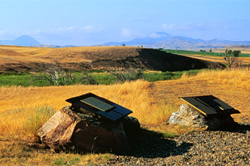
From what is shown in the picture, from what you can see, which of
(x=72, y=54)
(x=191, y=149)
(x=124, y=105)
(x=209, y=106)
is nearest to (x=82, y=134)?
(x=191, y=149)

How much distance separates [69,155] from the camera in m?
6.15

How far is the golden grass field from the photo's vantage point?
6.00 m

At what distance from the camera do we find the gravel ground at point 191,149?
5.81m

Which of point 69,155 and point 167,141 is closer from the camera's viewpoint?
point 69,155

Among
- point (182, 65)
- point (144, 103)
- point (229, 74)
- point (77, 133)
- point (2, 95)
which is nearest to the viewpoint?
point (77, 133)

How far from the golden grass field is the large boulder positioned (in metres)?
0.23

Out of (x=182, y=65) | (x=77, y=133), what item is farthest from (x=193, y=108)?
(x=182, y=65)

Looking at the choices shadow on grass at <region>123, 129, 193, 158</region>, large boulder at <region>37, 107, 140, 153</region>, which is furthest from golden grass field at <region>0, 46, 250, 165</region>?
shadow on grass at <region>123, 129, 193, 158</region>

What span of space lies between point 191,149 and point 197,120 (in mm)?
1849

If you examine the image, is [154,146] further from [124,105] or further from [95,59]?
[95,59]

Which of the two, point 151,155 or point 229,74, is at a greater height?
point 229,74

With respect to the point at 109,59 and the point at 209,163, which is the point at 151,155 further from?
the point at 109,59

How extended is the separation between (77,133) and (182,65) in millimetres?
75826

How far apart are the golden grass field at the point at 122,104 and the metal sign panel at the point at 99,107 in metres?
0.95
